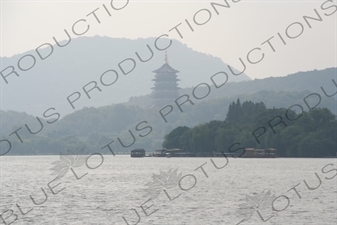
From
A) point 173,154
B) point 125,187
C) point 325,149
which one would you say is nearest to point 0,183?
point 125,187

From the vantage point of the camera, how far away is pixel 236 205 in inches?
1801

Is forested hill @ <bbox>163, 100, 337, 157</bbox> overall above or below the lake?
below

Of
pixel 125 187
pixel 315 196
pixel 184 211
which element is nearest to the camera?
pixel 184 211

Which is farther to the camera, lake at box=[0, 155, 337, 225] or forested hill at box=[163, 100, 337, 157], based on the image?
forested hill at box=[163, 100, 337, 157]

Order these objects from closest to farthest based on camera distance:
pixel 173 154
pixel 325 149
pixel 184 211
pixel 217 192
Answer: pixel 184 211 → pixel 217 192 → pixel 325 149 → pixel 173 154

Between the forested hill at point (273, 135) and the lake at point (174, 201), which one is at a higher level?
the lake at point (174, 201)

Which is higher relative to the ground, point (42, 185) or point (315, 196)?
point (42, 185)

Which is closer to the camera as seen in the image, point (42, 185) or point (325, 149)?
point (42, 185)

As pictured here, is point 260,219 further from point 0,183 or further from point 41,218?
point 0,183

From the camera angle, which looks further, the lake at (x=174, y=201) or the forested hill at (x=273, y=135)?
the forested hill at (x=273, y=135)

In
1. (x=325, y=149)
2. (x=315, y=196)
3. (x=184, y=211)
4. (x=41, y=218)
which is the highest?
(x=41, y=218)

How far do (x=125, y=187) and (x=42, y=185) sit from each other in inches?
303

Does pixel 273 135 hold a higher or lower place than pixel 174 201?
lower

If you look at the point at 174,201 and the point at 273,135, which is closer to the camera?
the point at 174,201
